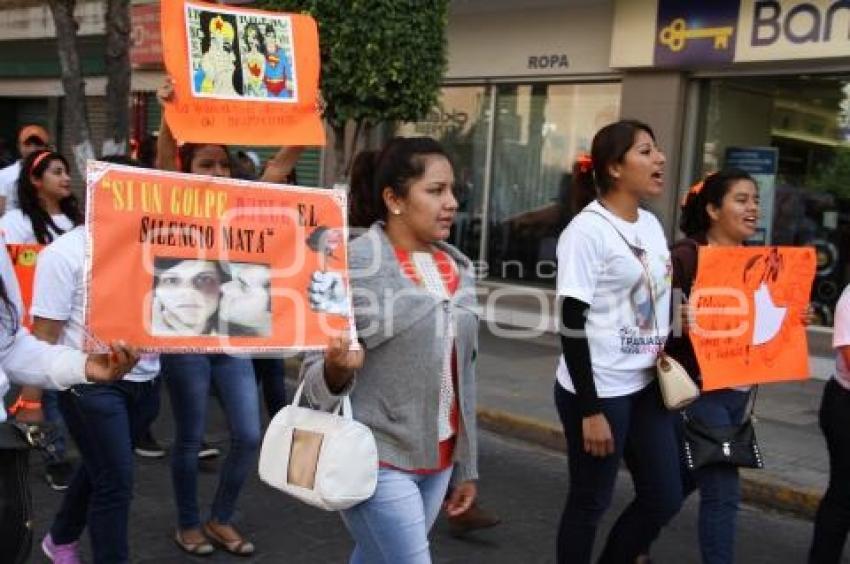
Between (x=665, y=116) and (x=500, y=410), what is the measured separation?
14.6ft

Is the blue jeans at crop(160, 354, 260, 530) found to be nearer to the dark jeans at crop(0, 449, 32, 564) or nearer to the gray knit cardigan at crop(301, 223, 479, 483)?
the gray knit cardigan at crop(301, 223, 479, 483)

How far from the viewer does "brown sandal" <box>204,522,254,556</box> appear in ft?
14.1

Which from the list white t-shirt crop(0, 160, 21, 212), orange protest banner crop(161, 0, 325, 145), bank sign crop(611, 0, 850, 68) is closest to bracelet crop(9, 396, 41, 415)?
orange protest banner crop(161, 0, 325, 145)

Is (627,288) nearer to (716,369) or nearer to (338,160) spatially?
(716,369)

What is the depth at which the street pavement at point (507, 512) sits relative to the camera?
4469 millimetres

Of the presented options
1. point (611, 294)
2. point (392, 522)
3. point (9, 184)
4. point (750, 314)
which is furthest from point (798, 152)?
point (392, 522)

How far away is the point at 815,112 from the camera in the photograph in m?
9.54

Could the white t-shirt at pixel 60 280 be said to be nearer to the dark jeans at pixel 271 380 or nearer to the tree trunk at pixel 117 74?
the dark jeans at pixel 271 380

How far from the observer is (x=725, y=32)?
955cm

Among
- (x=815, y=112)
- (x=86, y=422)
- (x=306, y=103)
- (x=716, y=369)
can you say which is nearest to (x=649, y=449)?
(x=716, y=369)

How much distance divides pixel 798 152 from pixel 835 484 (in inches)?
264

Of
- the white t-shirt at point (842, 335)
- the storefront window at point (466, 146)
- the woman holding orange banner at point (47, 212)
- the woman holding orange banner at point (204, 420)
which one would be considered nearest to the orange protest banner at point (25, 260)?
the woman holding orange banner at point (47, 212)

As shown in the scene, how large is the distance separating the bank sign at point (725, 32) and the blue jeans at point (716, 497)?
20.2ft

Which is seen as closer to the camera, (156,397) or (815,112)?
(156,397)
